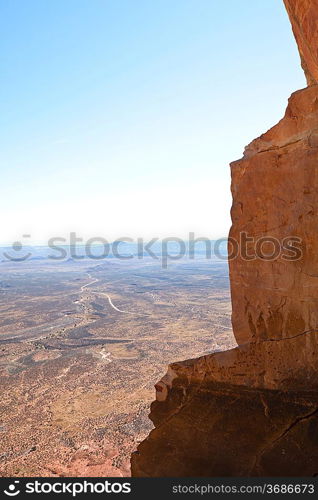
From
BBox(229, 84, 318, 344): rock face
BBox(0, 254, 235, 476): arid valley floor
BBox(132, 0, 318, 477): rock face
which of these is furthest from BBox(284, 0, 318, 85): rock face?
BBox(0, 254, 235, 476): arid valley floor

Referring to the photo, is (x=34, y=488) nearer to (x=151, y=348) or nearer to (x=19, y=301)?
(x=151, y=348)

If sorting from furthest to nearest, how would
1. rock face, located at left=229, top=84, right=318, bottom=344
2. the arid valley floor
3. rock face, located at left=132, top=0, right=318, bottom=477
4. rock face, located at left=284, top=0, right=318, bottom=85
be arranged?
the arid valley floor → rock face, located at left=284, top=0, right=318, bottom=85 → rock face, located at left=229, top=84, right=318, bottom=344 → rock face, located at left=132, top=0, right=318, bottom=477

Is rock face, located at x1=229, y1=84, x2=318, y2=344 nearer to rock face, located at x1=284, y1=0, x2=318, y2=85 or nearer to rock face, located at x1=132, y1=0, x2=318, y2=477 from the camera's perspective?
→ rock face, located at x1=132, y1=0, x2=318, y2=477

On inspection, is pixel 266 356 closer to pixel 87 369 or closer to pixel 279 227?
pixel 279 227

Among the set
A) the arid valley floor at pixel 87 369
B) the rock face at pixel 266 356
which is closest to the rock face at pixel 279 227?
the rock face at pixel 266 356

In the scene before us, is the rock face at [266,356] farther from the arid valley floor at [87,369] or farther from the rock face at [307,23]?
the arid valley floor at [87,369]

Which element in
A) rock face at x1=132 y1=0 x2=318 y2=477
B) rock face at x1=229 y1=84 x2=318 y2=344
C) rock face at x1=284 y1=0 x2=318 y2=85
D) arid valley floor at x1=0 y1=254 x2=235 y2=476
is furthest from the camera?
arid valley floor at x1=0 y1=254 x2=235 y2=476

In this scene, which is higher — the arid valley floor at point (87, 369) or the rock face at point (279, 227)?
the rock face at point (279, 227)
